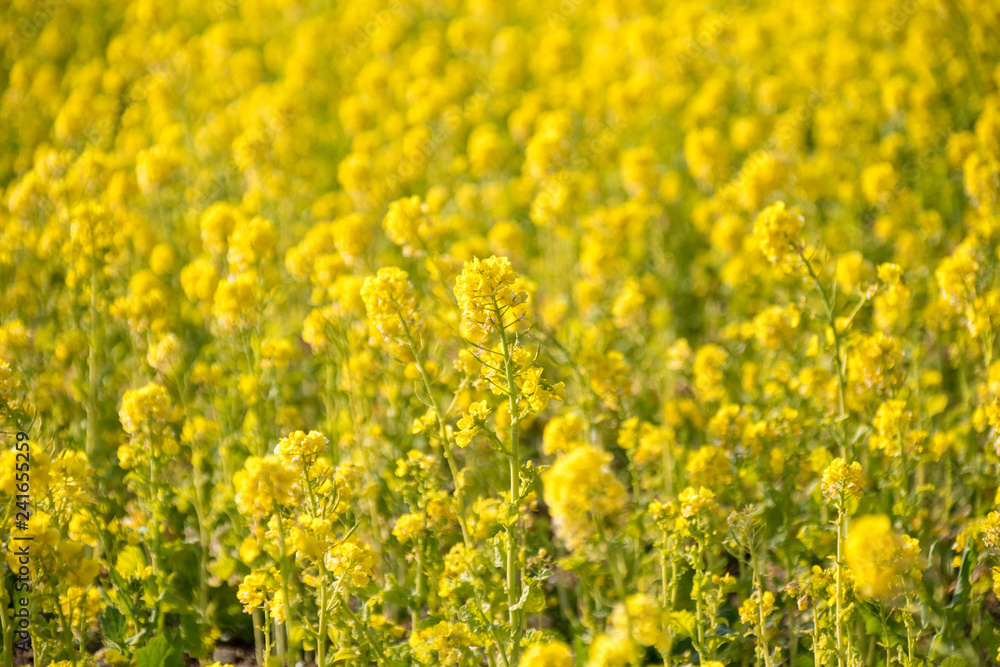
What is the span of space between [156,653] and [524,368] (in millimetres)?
1833

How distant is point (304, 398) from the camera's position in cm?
556

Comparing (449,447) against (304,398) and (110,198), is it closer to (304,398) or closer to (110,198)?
(304,398)

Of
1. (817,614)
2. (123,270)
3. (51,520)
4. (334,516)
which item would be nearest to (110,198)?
(123,270)

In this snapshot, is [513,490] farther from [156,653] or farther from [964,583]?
[964,583]

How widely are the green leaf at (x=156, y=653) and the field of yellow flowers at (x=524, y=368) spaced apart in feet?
0.04

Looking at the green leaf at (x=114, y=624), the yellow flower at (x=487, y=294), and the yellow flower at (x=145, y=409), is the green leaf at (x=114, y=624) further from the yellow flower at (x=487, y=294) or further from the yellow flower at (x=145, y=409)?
the yellow flower at (x=487, y=294)

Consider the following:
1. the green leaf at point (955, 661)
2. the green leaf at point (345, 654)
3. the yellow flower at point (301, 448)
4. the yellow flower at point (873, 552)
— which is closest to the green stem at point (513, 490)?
the green leaf at point (345, 654)

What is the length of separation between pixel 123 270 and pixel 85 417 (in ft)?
4.20

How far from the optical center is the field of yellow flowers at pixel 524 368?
2971mm

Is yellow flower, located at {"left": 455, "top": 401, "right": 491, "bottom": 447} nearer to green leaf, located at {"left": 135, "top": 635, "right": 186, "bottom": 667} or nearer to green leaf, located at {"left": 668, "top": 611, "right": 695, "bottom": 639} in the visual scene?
green leaf, located at {"left": 668, "top": 611, "right": 695, "bottom": 639}

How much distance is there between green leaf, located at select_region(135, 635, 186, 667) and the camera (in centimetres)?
321

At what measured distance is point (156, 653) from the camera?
127 inches

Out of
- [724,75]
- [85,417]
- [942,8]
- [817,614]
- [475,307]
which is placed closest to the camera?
[475,307]

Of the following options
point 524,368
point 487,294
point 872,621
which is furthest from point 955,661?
point 487,294
